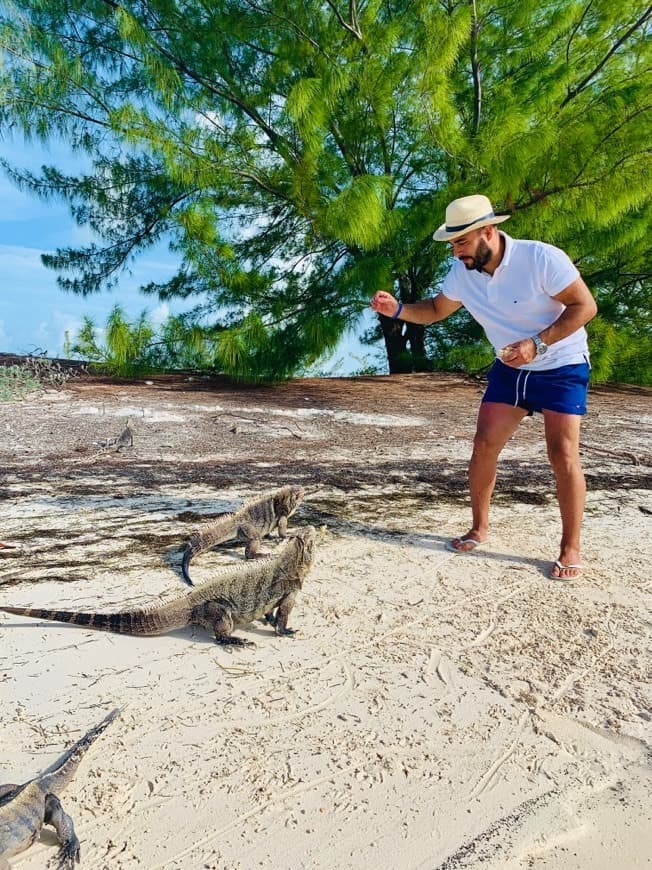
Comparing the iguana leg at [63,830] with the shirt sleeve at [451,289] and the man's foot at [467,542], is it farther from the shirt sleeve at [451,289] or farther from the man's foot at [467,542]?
the shirt sleeve at [451,289]

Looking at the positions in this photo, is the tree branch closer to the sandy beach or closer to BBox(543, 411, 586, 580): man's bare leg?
the sandy beach

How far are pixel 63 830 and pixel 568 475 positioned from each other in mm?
2505

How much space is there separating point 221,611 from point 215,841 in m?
0.97

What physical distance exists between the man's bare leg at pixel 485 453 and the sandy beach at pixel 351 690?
5.6 inches

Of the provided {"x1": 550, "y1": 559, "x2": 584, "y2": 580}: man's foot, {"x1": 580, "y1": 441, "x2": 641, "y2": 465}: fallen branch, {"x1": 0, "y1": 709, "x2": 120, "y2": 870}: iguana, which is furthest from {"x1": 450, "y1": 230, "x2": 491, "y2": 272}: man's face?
{"x1": 580, "y1": 441, "x2": 641, "y2": 465}: fallen branch

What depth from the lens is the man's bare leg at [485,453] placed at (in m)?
3.37

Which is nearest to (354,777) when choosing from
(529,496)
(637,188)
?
(529,496)

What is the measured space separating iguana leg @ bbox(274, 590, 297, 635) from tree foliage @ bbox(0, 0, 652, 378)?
738cm

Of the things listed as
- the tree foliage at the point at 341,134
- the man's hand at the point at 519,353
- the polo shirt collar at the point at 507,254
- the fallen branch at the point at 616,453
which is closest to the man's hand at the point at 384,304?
the polo shirt collar at the point at 507,254

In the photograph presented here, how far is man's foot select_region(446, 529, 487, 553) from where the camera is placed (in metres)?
3.38

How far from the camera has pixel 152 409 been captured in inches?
281

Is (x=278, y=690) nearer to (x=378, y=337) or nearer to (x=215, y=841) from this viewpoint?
(x=215, y=841)

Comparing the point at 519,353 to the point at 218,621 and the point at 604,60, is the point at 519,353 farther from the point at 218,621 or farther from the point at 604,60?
the point at 604,60

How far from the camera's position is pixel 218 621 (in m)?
2.44
